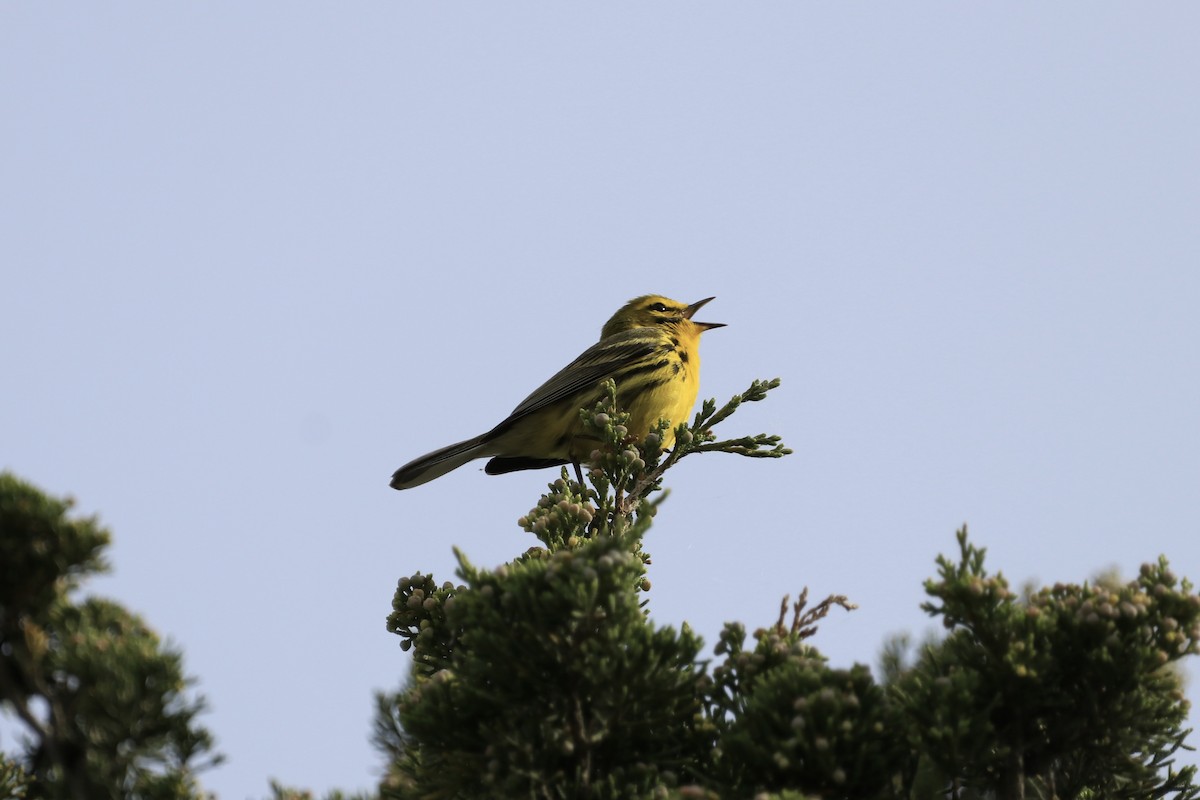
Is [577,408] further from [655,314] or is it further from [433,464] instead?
[655,314]

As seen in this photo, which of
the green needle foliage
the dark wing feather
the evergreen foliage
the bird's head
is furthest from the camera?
the bird's head

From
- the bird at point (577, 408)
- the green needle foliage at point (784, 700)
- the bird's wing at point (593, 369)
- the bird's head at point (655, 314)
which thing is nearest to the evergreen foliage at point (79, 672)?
the green needle foliage at point (784, 700)

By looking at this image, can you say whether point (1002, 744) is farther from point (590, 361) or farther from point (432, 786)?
point (590, 361)

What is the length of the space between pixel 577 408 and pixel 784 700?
4.61m

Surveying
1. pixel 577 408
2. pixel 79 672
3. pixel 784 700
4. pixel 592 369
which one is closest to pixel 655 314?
pixel 592 369

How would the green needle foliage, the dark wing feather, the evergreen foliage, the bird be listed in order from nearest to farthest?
1. the evergreen foliage
2. the green needle foliage
3. the bird
4. the dark wing feather

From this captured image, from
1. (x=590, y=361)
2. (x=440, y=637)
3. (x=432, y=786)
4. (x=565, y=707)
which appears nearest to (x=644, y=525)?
(x=565, y=707)

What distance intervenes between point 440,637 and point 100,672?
6.10 ft

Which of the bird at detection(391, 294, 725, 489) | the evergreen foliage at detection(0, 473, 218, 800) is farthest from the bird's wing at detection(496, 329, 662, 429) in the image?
the evergreen foliage at detection(0, 473, 218, 800)

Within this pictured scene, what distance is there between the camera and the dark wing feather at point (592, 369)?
302 inches

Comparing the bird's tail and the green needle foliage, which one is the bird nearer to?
the bird's tail

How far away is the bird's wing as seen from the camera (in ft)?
25.2

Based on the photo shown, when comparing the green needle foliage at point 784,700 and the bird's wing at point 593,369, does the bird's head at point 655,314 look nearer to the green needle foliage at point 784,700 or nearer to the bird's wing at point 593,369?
the bird's wing at point 593,369

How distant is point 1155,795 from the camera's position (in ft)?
11.4
